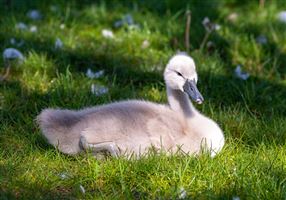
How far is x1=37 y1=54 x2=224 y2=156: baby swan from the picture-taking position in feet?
14.8

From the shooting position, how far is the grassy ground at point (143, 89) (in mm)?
4266

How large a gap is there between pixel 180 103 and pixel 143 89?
116 centimetres

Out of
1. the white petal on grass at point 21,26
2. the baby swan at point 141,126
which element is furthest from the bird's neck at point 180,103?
the white petal on grass at point 21,26

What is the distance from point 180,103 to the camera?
4.76 metres

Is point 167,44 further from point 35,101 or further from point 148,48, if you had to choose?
point 35,101

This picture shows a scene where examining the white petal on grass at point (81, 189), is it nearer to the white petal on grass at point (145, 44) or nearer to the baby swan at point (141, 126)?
the baby swan at point (141, 126)

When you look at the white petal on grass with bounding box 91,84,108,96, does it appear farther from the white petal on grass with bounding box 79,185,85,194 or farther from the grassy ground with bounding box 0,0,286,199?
the white petal on grass with bounding box 79,185,85,194

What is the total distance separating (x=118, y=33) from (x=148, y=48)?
456 mm

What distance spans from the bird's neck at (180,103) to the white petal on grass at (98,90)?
37.4 inches

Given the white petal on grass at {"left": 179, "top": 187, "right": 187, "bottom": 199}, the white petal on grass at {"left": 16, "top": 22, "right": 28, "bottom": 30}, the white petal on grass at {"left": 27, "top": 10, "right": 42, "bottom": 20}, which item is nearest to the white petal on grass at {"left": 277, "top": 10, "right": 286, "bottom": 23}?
the white petal on grass at {"left": 27, "top": 10, "right": 42, "bottom": 20}

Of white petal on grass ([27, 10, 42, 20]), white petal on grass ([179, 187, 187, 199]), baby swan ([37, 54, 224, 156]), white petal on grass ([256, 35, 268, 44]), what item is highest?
baby swan ([37, 54, 224, 156])

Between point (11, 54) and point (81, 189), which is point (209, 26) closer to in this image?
point (11, 54)

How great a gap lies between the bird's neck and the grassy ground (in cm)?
32

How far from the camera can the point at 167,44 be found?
22.2 feet
